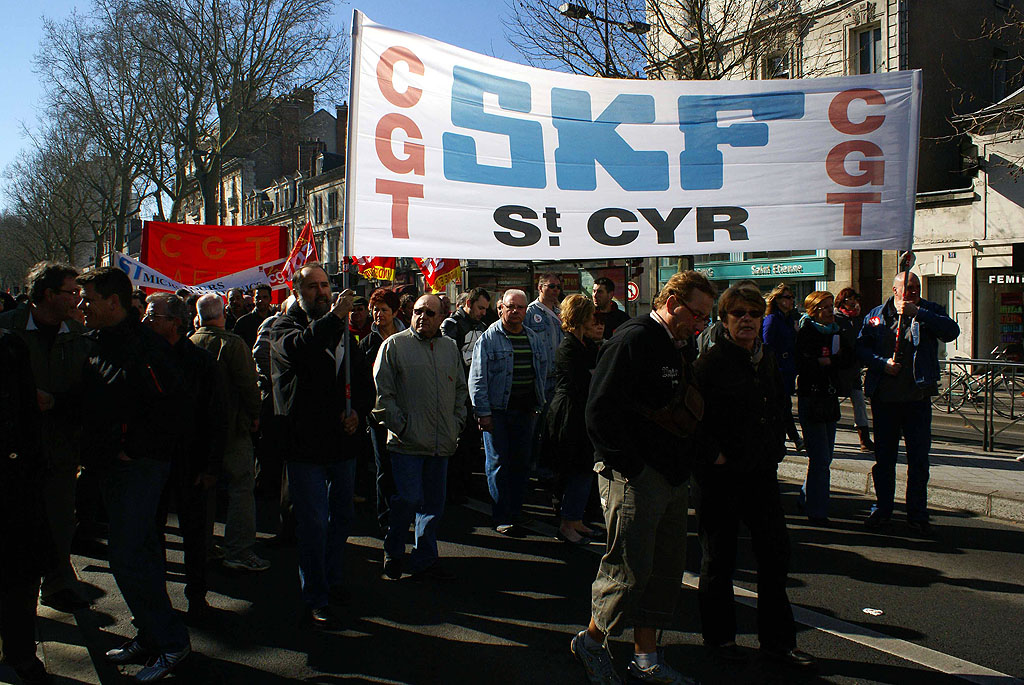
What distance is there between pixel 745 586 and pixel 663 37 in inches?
900

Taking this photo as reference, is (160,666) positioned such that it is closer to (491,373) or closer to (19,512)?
(19,512)

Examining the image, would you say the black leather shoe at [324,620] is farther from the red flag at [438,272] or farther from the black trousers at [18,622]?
the red flag at [438,272]

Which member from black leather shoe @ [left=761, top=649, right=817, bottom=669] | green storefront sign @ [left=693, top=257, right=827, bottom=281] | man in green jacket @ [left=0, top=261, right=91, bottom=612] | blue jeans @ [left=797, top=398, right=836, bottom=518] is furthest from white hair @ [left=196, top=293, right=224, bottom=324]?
green storefront sign @ [left=693, top=257, right=827, bottom=281]

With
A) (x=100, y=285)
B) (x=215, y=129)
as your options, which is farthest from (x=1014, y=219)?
(x=215, y=129)

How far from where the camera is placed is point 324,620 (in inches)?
A: 179

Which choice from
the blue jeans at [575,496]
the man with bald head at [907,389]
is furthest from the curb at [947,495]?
the blue jeans at [575,496]

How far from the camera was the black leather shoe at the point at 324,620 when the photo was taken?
14.9 feet

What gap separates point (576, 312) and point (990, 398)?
21.8 ft

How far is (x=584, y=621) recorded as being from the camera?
464 cm

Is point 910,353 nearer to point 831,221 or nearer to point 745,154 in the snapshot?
point 831,221

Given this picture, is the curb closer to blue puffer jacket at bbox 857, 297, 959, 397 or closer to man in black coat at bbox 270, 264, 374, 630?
blue puffer jacket at bbox 857, 297, 959, 397

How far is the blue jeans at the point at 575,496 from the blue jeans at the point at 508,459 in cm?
60

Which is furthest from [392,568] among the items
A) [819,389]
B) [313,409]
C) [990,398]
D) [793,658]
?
[990,398]

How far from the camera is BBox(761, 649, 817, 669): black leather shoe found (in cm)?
390
